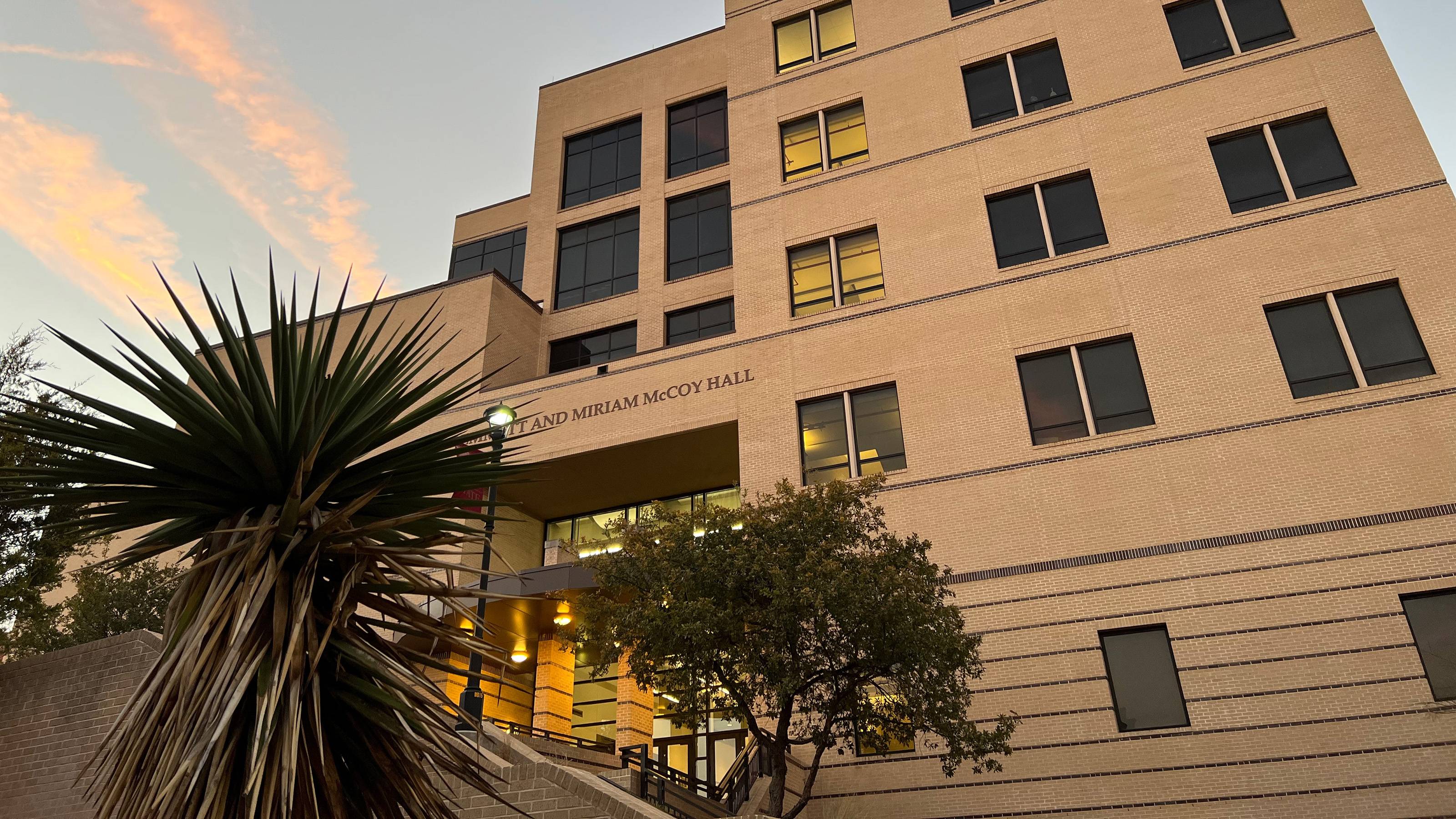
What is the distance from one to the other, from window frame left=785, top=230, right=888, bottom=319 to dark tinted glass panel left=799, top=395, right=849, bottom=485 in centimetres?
264

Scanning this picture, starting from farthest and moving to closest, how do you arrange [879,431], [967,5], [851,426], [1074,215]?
[967,5] < [1074,215] < [851,426] < [879,431]

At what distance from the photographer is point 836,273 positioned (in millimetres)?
24938

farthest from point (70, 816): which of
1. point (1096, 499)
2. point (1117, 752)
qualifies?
point (1096, 499)

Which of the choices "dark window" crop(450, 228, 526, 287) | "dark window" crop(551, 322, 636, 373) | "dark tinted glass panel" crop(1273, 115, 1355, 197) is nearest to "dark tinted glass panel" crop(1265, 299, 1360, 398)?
"dark tinted glass panel" crop(1273, 115, 1355, 197)

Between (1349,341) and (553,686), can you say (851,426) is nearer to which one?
(1349,341)

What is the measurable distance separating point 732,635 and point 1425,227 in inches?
673

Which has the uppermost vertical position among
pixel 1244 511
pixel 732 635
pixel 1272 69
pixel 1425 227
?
pixel 1272 69

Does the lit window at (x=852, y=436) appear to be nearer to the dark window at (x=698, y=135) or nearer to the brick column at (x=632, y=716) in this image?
the brick column at (x=632, y=716)

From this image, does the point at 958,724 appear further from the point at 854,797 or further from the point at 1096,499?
the point at 1096,499

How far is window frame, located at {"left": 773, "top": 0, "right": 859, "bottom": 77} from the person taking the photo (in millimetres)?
28203

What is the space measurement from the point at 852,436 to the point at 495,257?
22.0m

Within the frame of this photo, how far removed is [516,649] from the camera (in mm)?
28125

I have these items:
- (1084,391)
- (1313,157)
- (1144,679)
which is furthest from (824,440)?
(1313,157)

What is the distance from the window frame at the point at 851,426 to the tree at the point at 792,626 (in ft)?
20.6
